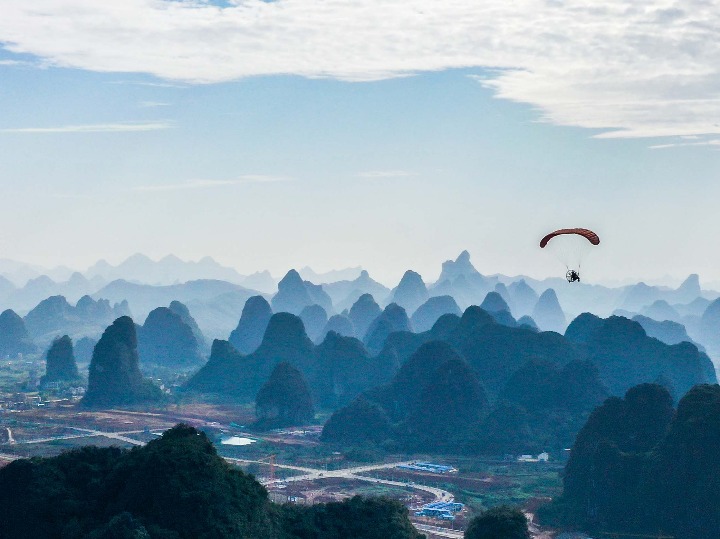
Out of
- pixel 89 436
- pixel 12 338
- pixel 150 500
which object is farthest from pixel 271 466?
pixel 12 338

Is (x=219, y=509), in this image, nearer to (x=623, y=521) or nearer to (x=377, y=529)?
(x=377, y=529)

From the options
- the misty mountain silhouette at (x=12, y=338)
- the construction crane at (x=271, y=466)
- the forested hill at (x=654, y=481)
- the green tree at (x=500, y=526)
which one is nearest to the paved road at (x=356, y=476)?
the construction crane at (x=271, y=466)

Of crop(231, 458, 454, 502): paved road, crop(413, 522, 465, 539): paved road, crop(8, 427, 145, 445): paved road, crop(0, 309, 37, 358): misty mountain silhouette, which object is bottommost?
crop(413, 522, 465, 539): paved road

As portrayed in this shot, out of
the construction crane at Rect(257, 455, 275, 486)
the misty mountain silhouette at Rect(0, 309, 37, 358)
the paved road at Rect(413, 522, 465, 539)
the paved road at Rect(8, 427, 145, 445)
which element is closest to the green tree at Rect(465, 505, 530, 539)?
the paved road at Rect(413, 522, 465, 539)

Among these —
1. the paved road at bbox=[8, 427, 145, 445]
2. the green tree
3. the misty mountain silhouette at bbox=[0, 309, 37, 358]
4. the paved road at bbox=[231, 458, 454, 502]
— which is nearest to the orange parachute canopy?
the green tree

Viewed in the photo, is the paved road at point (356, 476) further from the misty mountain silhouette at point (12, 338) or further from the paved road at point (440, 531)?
the misty mountain silhouette at point (12, 338)

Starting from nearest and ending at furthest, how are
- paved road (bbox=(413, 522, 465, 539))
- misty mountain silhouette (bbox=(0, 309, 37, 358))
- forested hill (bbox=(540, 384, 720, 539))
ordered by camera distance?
paved road (bbox=(413, 522, 465, 539))
forested hill (bbox=(540, 384, 720, 539))
misty mountain silhouette (bbox=(0, 309, 37, 358))

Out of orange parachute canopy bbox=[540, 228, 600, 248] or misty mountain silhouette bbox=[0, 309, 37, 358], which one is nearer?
orange parachute canopy bbox=[540, 228, 600, 248]

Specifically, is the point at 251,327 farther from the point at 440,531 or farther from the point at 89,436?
the point at 440,531

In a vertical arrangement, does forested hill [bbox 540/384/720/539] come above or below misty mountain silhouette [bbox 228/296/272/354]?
below

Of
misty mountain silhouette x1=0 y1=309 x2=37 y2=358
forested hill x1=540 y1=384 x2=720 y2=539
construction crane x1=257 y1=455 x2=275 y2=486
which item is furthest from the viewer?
misty mountain silhouette x1=0 y1=309 x2=37 y2=358

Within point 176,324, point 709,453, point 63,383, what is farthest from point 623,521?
point 176,324

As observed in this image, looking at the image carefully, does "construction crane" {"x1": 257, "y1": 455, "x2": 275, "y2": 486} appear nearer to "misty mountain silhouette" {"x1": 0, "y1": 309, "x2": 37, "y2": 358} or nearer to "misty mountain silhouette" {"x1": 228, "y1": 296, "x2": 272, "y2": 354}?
"misty mountain silhouette" {"x1": 228, "y1": 296, "x2": 272, "y2": 354}
